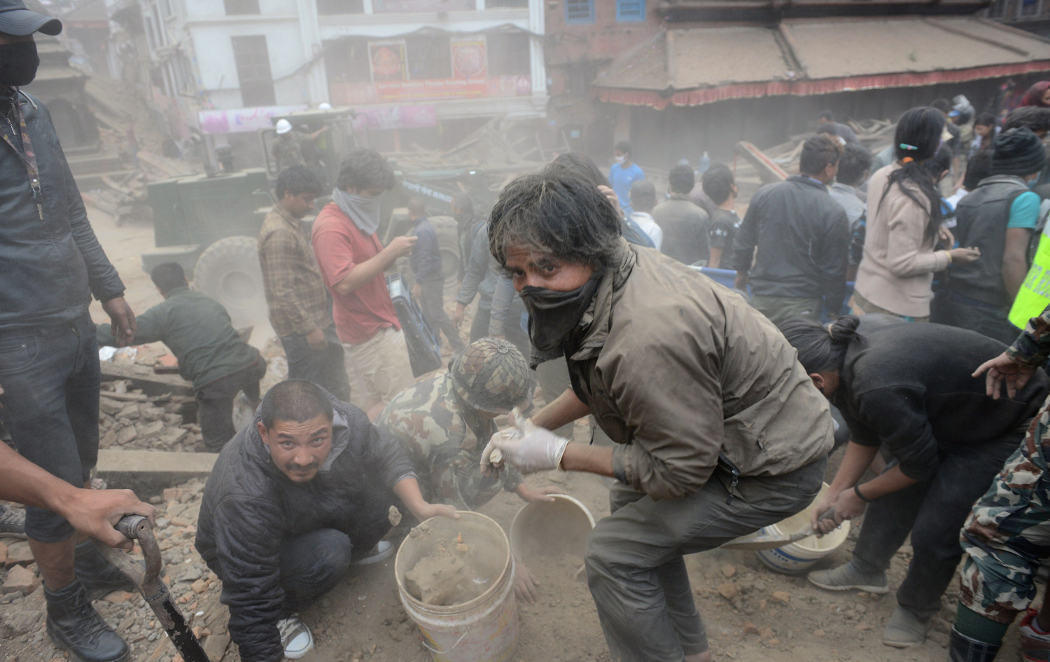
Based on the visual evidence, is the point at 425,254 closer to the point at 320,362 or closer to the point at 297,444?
the point at 320,362

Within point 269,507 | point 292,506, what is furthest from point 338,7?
point 269,507

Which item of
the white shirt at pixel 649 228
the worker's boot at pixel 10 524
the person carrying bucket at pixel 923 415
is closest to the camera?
the person carrying bucket at pixel 923 415

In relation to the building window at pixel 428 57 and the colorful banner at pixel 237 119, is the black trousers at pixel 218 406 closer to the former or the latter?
the colorful banner at pixel 237 119

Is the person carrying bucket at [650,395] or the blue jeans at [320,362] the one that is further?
the blue jeans at [320,362]

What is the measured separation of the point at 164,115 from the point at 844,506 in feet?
99.8

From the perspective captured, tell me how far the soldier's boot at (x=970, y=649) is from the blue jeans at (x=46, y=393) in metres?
3.71

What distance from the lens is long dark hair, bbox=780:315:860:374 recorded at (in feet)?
7.37

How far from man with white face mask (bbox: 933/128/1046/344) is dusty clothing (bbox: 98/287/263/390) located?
16.6 ft

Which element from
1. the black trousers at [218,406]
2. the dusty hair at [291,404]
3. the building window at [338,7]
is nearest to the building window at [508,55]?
the building window at [338,7]

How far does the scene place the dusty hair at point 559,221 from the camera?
157 cm

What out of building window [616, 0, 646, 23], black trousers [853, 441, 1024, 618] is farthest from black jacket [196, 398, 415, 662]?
building window [616, 0, 646, 23]

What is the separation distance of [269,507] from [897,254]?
153 inches

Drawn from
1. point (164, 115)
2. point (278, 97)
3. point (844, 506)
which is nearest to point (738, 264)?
point (844, 506)

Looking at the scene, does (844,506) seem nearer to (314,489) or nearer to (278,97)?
(314,489)
